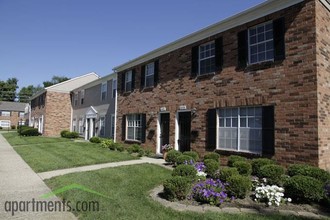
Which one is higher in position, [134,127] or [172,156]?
[134,127]

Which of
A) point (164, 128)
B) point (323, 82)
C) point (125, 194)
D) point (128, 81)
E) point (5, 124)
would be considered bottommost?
point (125, 194)

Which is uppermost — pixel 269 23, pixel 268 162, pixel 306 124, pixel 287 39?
pixel 269 23

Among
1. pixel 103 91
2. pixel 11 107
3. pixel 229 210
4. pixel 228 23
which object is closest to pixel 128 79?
pixel 103 91

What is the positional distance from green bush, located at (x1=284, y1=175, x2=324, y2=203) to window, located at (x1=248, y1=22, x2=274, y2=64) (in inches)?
195

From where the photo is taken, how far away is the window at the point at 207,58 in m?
11.6

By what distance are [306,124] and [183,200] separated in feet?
15.9

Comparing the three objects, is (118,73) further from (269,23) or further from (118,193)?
(118,193)

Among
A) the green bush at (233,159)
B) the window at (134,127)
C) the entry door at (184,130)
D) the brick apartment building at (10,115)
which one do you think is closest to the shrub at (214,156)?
the green bush at (233,159)

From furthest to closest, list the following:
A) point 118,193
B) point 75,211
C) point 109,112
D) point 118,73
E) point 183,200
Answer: point 109,112 → point 118,73 → point 118,193 → point 183,200 → point 75,211

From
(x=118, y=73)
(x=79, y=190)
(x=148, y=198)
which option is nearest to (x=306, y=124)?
(x=148, y=198)

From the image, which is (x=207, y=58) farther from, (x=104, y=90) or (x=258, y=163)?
(x=104, y=90)

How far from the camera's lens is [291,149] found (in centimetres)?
835

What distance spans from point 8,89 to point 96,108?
71686 millimetres

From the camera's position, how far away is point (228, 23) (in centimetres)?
1080
